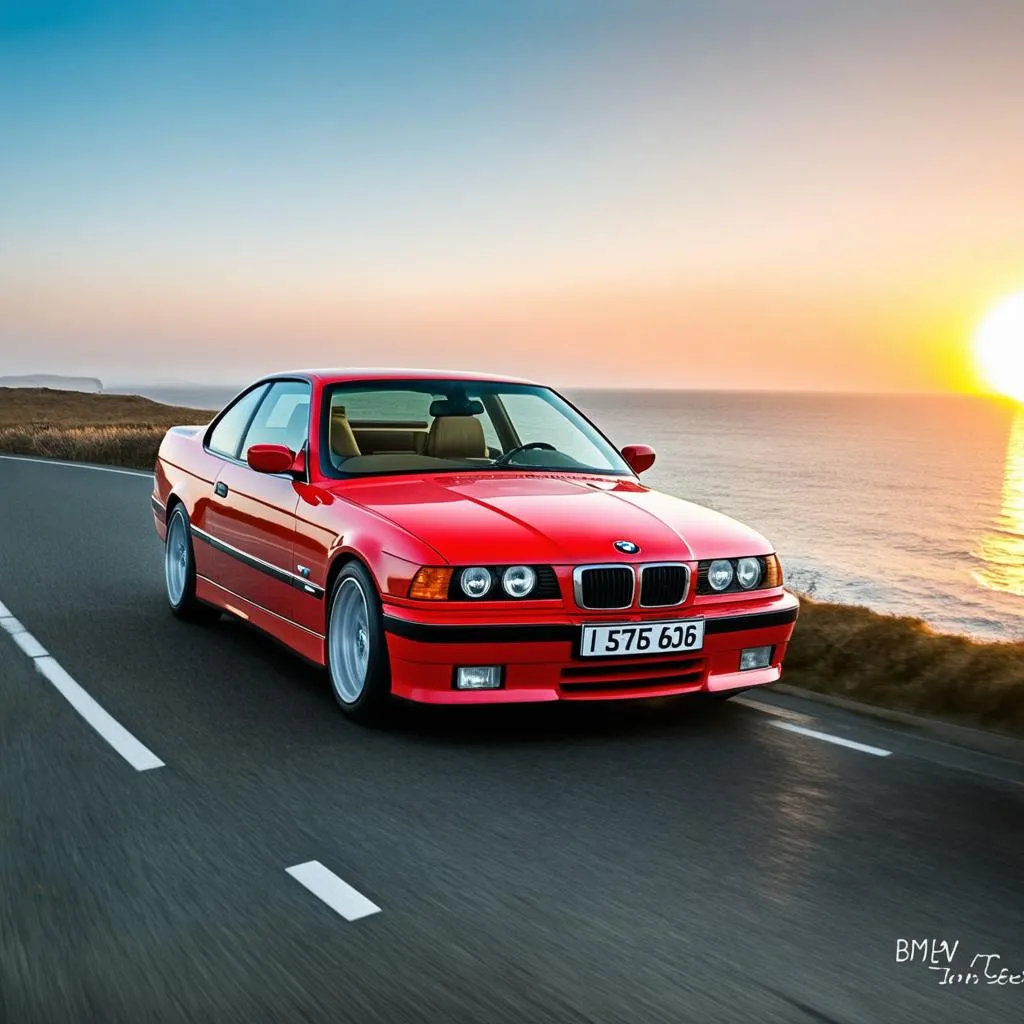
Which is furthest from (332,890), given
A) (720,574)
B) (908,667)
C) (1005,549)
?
(1005,549)

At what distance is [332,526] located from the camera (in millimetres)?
5656

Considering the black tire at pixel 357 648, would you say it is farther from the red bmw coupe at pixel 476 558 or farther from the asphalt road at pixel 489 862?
the asphalt road at pixel 489 862

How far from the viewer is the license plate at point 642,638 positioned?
5020 millimetres

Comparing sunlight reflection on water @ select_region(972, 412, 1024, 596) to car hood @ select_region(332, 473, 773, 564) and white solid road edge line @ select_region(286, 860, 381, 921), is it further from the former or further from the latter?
white solid road edge line @ select_region(286, 860, 381, 921)

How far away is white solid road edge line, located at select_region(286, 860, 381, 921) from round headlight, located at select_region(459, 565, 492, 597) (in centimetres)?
153

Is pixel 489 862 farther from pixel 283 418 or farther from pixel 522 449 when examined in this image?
pixel 283 418

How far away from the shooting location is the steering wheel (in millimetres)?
6559

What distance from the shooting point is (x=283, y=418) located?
22.6 ft

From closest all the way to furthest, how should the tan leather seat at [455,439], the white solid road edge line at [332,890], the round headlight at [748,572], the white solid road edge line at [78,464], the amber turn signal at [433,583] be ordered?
the white solid road edge line at [332,890], the amber turn signal at [433,583], the round headlight at [748,572], the tan leather seat at [455,439], the white solid road edge line at [78,464]

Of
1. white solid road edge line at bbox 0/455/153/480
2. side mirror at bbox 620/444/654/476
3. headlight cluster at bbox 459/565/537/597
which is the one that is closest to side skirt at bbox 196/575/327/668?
headlight cluster at bbox 459/565/537/597

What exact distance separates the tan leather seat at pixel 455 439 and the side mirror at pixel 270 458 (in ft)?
2.81

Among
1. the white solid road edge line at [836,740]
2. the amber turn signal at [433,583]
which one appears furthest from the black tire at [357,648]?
the white solid road edge line at [836,740]

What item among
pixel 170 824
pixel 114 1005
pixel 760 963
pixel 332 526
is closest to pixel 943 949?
pixel 760 963

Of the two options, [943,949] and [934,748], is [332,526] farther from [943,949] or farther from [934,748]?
[943,949]
